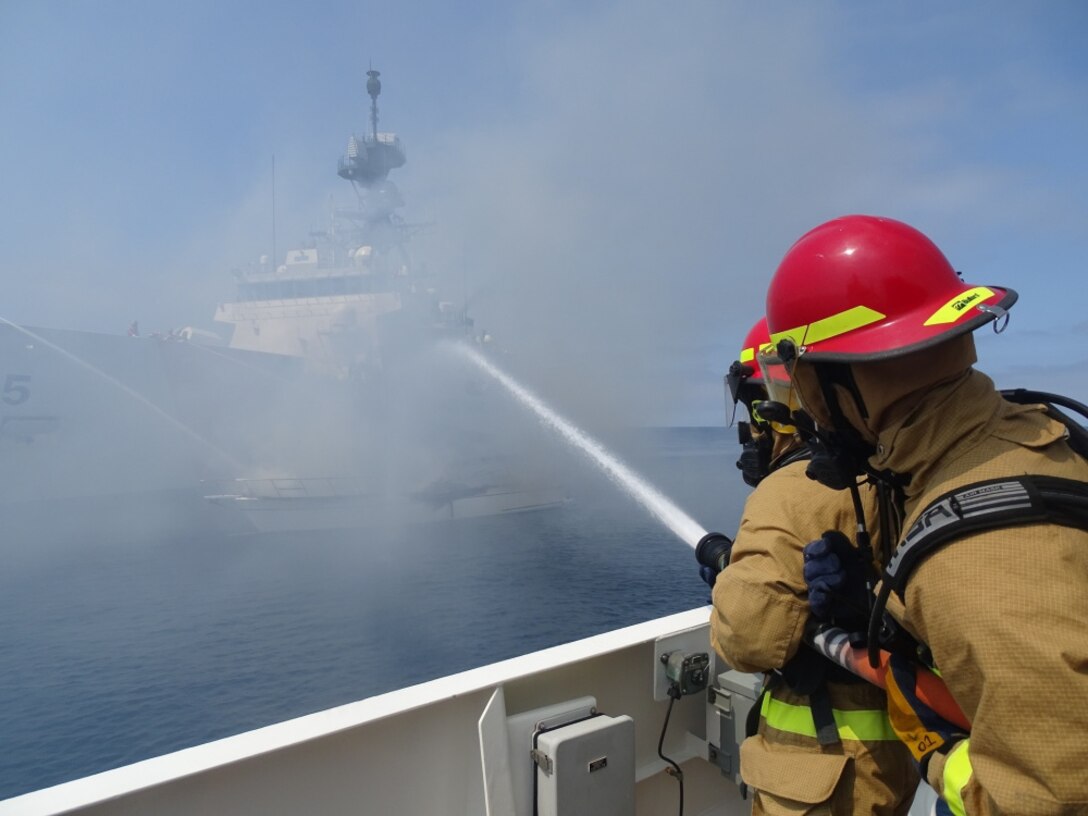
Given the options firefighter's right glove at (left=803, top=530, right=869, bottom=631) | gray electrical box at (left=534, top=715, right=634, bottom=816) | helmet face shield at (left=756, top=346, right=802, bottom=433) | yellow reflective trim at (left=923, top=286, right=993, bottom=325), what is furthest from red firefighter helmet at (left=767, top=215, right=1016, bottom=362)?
gray electrical box at (left=534, top=715, right=634, bottom=816)

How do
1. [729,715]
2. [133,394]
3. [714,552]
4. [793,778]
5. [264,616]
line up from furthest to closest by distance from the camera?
[133,394] < [264,616] < [729,715] < [714,552] < [793,778]

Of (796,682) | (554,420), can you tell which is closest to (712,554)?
(796,682)

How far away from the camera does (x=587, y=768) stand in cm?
238

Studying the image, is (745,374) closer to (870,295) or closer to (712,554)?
(712,554)

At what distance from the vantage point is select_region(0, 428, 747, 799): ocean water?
1138 centimetres

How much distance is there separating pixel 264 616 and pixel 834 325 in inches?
710

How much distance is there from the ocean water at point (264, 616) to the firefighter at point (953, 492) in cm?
1114

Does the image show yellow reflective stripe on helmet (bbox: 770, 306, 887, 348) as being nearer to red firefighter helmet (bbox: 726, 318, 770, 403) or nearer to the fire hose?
the fire hose

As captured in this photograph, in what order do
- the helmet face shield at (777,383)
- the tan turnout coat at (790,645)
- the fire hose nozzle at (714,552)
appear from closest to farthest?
the tan turnout coat at (790,645) → the helmet face shield at (777,383) → the fire hose nozzle at (714,552)

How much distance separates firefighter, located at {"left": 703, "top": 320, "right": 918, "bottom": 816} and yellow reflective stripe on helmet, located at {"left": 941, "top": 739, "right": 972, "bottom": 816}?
1.30 feet

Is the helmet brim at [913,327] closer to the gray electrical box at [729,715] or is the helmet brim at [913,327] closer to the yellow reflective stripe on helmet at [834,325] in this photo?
the yellow reflective stripe on helmet at [834,325]

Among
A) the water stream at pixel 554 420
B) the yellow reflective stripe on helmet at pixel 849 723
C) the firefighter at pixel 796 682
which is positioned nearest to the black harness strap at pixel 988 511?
the firefighter at pixel 796 682

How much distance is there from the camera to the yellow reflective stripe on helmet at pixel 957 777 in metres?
1.07

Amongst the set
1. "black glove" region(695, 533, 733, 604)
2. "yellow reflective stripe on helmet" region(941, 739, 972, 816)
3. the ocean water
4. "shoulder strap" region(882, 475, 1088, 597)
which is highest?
"shoulder strap" region(882, 475, 1088, 597)
